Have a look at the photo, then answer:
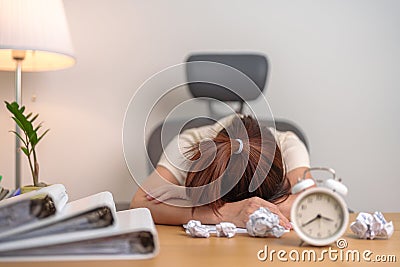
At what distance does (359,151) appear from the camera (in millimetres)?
2561

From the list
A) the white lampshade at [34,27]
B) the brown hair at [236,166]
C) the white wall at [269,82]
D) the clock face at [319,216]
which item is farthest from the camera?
the white wall at [269,82]

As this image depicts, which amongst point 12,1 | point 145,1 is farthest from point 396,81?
point 12,1

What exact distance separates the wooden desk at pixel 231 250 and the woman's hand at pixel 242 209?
17cm

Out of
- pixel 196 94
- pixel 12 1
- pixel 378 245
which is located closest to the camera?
pixel 378 245

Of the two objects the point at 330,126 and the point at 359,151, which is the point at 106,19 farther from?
the point at 359,151

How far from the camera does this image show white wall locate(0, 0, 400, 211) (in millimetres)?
A: 2549

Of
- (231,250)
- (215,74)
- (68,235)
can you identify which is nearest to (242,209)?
(231,250)

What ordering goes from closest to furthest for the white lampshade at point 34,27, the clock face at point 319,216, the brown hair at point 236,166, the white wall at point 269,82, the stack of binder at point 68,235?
the stack of binder at point 68,235 → the clock face at point 319,216 → the brown hair at point 236,166 → the white lampshade at point 34,27 → the white wall at point 269,82

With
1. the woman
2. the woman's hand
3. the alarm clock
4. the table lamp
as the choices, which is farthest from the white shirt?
the table lamp

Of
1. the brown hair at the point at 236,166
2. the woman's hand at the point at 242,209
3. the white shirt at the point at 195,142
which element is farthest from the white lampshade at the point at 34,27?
Answer: the woman's hand at the point at 242,209

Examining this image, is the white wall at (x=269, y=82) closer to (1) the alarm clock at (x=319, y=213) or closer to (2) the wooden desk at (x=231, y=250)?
(2) the wooden desk at (x=231, y=250)

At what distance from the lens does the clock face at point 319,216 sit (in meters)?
0.93

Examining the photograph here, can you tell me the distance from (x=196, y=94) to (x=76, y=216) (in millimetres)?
1434

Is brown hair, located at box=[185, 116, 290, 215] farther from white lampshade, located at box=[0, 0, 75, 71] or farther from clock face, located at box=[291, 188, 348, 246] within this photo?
white lampshade, located at box=[0, 0, 75, 71]
